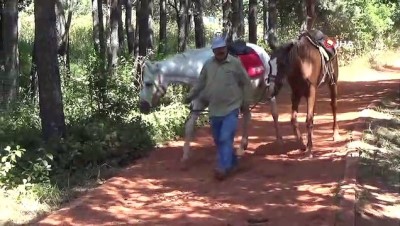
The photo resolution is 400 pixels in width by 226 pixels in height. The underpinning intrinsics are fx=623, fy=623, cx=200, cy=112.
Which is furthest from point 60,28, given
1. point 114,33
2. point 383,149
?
point 383,149

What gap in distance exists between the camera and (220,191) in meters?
7.62

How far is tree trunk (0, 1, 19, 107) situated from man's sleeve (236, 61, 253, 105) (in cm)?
545

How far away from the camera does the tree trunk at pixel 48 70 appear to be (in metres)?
8.84

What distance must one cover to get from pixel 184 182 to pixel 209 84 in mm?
1327

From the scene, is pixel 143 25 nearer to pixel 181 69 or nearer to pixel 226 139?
pixel 181 69

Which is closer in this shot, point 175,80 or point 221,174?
point 221,174

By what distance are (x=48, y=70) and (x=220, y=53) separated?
2620mm

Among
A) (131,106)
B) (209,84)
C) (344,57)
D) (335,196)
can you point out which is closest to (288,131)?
(131,106)

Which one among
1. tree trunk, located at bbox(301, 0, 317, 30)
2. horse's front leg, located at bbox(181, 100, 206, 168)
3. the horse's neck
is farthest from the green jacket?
tree trunk, located at bbox(301, 0, 317, 30)

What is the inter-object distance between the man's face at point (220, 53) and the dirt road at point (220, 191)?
158 centimetres

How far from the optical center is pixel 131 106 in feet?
36.9

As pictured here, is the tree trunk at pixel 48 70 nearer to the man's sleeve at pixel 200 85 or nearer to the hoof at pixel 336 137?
the man's sleeve at pixel 200 85

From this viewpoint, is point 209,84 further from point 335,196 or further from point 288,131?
point 288,131

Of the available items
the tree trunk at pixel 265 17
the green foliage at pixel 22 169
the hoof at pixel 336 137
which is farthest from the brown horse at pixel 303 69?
the tree trunk at pixel 265 17
